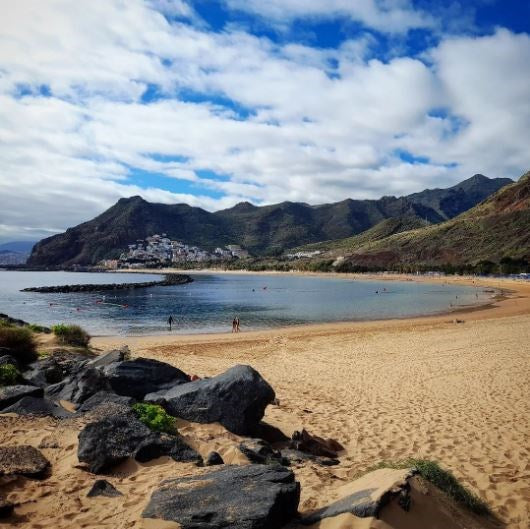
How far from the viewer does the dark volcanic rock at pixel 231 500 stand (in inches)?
177

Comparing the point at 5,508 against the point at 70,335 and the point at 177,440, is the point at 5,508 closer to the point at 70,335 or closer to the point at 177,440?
the point at 177,440

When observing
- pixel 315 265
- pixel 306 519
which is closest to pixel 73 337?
pixel 306 519

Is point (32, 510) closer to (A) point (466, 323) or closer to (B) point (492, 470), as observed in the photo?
(B) point (492, 470)

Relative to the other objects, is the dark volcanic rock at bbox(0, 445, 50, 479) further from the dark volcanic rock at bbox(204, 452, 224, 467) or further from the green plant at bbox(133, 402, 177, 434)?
the dark volcanic rock at bbox(204, 452, 224, 467)

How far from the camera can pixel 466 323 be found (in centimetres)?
3331

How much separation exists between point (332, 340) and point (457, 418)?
15411 millimetres

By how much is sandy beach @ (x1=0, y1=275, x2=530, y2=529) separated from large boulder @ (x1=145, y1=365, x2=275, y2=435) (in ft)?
1.26

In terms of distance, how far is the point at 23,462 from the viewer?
6.10 m

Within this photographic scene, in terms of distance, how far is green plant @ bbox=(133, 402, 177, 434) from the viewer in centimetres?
755

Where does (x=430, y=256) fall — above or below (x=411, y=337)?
above

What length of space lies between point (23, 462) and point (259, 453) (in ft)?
11.6

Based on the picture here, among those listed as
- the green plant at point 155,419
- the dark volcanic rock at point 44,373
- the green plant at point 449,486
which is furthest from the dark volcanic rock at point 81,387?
the green plant at point 449,486

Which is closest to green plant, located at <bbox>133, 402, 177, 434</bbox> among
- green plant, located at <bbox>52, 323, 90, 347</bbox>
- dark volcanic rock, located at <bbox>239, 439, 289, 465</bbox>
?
dark volcanic rock, located at <bbox>239, 439, 289, 465</bbox>

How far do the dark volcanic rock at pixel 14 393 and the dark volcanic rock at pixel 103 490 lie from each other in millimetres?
3900
